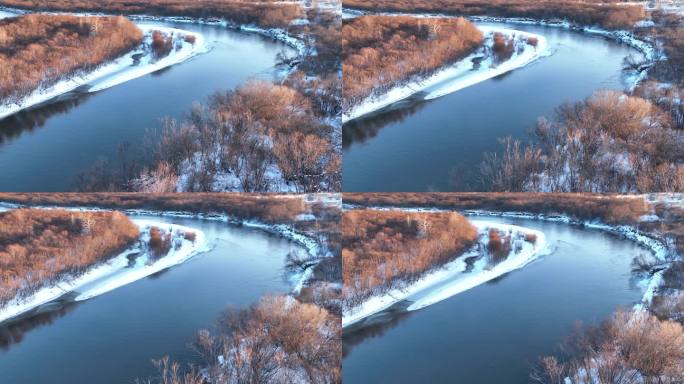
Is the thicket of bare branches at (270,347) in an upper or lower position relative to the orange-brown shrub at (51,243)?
lower

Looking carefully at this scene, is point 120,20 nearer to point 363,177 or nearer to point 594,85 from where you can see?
point 363,177

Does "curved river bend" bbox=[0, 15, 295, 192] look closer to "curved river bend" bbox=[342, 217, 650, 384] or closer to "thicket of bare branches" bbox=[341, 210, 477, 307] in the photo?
"thicket of bare branches" bbox=[341, 210, 477, 307]

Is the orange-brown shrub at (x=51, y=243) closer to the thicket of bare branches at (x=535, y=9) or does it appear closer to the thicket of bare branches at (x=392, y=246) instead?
the thicket of bare branches at (x=392, y=246)

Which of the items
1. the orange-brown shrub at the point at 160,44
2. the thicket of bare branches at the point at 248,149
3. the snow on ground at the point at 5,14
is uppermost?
the snow on ground at the point at 5,14

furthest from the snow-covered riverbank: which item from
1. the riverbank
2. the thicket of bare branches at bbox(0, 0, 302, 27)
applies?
the thicket of bare branches at bbox(0, 0, 302, 27)

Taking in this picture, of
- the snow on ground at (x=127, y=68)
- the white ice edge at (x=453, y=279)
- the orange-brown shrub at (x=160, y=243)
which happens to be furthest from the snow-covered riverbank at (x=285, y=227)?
the snow on ground at (x=127, y=68)
